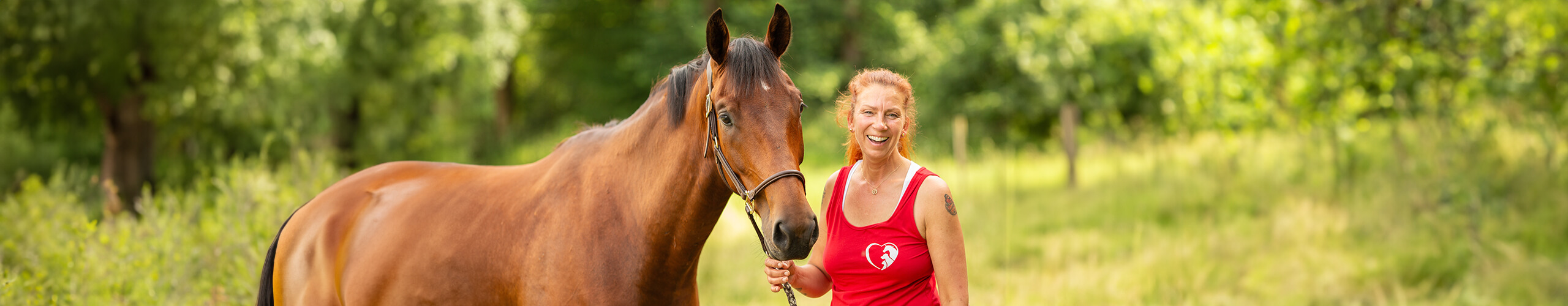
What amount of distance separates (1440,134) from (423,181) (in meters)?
9.40

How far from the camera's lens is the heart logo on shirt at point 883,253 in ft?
7.47

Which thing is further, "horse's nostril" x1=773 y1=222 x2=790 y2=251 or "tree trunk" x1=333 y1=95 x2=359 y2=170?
"tree trunk" x1=333 y1=95 x2=359 y2=170

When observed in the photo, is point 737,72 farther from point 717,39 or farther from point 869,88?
point 869,88

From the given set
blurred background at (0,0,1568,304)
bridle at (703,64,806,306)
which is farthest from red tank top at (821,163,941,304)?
blurred background at (0,0,1568,304)

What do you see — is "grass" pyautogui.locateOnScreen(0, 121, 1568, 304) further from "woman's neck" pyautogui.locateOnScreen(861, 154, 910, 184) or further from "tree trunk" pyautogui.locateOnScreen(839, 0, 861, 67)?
"tree trunk" pyautogui.locateOnScreen(839, 0, 861, 67)

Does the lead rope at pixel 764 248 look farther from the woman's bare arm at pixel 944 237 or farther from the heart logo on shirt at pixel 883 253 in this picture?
the woman's bare arm at pixel 944 237

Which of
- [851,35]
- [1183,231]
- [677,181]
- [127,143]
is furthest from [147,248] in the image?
[851,35]

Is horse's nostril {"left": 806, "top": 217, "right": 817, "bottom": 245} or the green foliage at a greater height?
horse's nostril {"left": 806, "top": 217, "right": 817, "bottom": 245}

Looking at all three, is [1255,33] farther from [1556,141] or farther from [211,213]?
[211,213]

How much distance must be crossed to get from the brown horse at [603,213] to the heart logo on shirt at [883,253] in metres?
0.29

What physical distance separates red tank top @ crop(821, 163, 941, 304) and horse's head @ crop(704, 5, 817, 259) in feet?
0.89

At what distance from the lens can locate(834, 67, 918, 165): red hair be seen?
7.52ft

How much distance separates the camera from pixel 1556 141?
7980mm

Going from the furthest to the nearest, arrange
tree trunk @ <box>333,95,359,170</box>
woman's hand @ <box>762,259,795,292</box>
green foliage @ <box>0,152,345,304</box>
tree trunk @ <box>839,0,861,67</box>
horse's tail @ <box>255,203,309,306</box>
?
tree trunk @ <box>839,0,861,67</box> → tree trunk @ <box>333,95,359,170</box> → green foliage @ <box>0,152,345,304</box> → horse's tail @ <box>255,203,309,306</box> → woman's hand @ <box>762,259,795,292</box>
